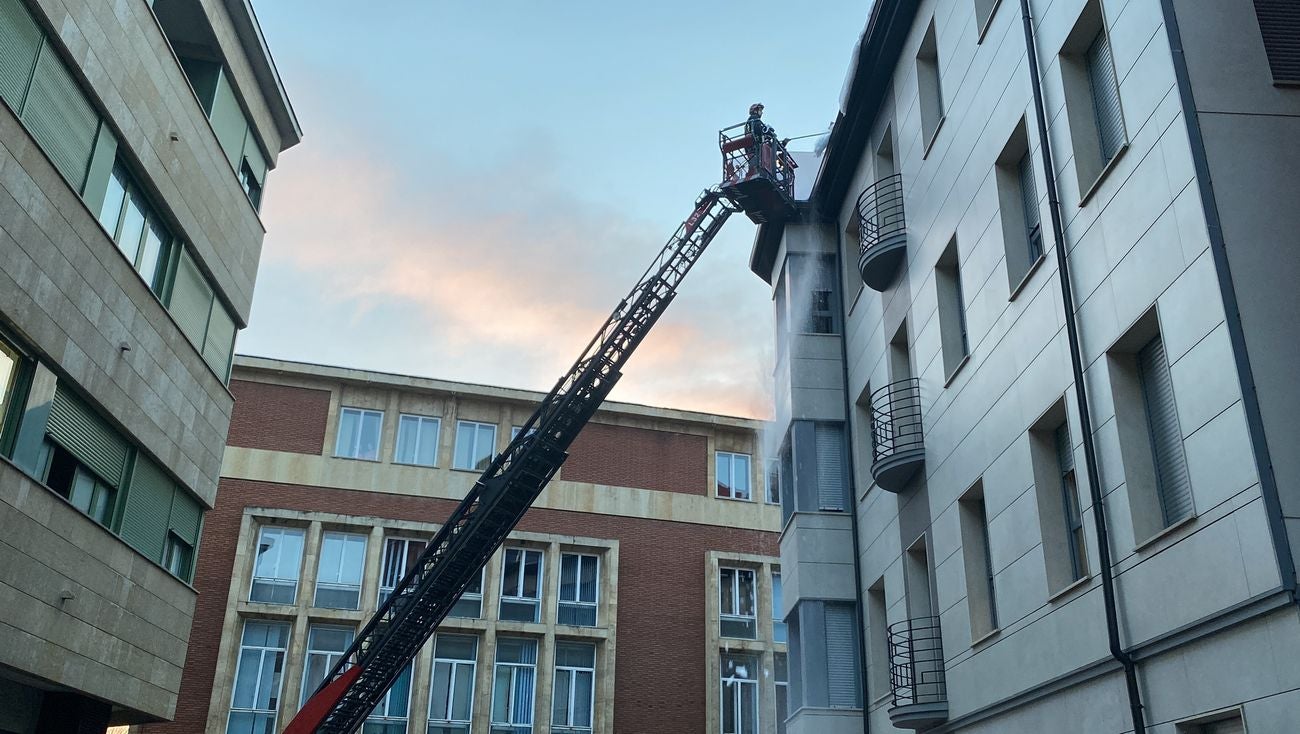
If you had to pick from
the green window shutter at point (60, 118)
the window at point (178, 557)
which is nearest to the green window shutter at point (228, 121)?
the green window shutter at point (60, 118)

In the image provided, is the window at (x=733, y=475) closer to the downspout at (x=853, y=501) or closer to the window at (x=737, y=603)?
the window at (x=737, y=603)

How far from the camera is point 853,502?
75.3 feet

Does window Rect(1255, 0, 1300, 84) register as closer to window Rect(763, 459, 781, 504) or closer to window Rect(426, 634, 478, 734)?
window Rect(763, 459, 781, 504)

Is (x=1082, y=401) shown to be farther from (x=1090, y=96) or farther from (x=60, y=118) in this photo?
(x=60, y=118)

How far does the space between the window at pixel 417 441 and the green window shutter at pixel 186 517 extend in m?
15.5

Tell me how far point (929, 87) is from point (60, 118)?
14.0 m

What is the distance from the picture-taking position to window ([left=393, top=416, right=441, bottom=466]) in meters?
37.2

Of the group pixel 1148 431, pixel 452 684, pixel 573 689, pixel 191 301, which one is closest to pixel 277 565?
pixel 452 684

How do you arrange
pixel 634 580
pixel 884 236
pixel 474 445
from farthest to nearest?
1. pixel 474 445
2. pixel 634 580
3. pixel 884 236

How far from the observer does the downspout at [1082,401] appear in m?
11.2

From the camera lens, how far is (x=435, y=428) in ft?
124

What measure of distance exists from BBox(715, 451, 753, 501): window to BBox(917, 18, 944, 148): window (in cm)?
2168

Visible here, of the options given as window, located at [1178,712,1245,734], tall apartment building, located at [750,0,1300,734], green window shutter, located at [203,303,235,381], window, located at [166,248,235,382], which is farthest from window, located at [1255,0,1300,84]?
green window shutter, located at [203,303,235,381]

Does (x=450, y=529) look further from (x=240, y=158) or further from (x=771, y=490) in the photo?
(x=771, y=490)
